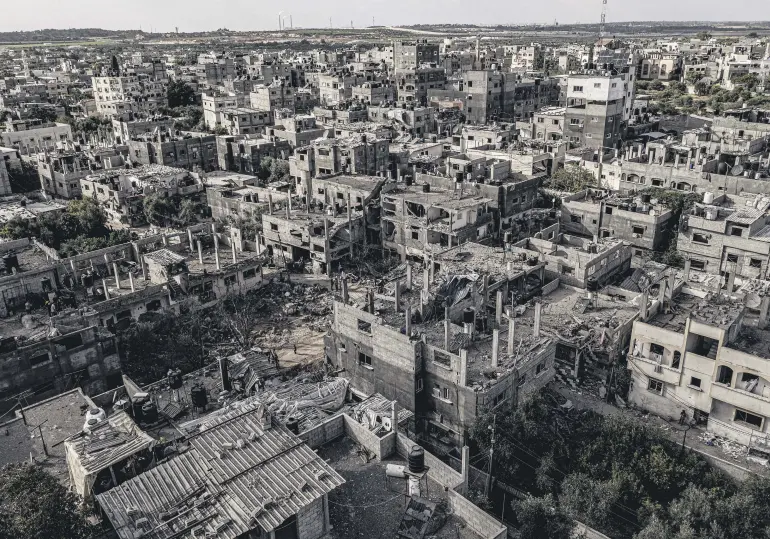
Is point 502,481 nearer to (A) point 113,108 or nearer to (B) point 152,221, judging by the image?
(B) point 152,221

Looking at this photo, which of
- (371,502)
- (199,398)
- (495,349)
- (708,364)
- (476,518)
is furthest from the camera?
(708,364)

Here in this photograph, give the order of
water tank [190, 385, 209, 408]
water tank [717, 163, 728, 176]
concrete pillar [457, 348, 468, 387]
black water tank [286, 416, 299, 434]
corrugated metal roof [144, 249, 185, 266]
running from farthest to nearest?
water tank [717, 163, 728, 176], corrugated metal roof [144, 249, 185, 266], water tank [190, 385, 209, 408], concrete pillar [457, 348, 468, 387], black water tank [286, 416, 299, 434]

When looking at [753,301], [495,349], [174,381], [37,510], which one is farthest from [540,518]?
[174,381]

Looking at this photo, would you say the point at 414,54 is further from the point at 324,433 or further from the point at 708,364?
the point at 324,433

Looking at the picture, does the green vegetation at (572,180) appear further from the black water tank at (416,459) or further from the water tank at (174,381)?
the black water tank at (416,459)

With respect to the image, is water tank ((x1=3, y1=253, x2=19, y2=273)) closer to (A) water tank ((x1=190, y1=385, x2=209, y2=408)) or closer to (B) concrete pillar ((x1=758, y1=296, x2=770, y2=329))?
(A) water tank ((x1=190, y1=385, x2=209, y2=408))

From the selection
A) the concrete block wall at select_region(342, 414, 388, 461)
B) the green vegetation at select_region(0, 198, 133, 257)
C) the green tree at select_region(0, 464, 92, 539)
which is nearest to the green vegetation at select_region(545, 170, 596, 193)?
the green vegetation at select_region(0, 198, 133, 257)
